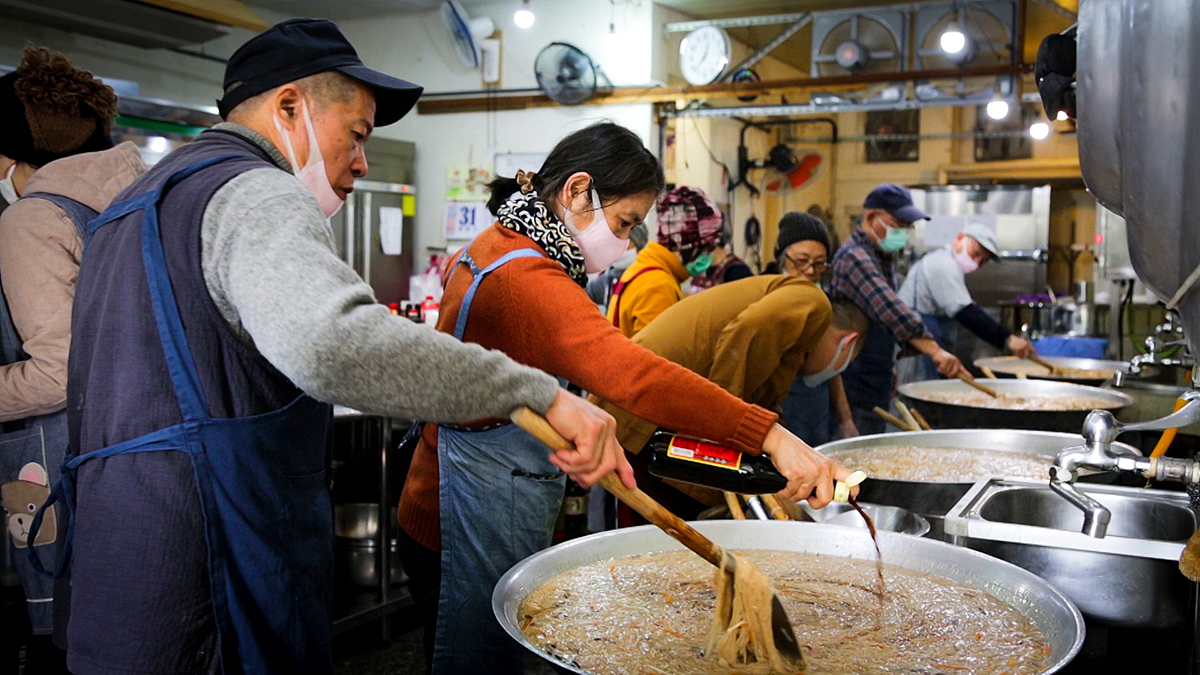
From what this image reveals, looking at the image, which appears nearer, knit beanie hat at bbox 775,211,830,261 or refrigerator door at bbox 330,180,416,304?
knit beanie hat at bbox 775,211,830,261

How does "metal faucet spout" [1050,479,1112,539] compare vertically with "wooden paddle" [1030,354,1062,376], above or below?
above

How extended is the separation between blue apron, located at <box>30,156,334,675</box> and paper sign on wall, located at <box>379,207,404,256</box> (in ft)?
18.2

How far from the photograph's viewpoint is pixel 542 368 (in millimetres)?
1867

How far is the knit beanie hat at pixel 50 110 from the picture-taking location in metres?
2.34

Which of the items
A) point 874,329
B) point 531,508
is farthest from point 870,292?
point 531,508

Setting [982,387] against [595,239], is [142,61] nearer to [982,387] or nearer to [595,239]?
[595,239]

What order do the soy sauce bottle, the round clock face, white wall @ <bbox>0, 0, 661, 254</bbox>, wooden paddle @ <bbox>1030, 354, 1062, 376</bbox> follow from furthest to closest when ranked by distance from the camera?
1. white wall @ <bbox>0, 0, 661, 254</bbox>
2. the round clock face
3. wooden paddle @ <bbox>1030, 354, 1062, 376</bbox>
4. the soy sauce bottle

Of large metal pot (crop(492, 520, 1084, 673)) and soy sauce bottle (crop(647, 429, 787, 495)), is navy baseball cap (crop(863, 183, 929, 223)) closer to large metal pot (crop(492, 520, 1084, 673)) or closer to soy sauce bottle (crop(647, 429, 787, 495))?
large metal pot (crop(492, 520, 1084, 673))

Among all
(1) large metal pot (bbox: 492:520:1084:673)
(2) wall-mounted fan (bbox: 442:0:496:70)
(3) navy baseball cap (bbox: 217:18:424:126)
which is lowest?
(1) large metal pot (bbox: 492:520:1084:673)

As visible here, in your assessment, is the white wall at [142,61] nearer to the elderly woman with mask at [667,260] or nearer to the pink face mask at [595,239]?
the elderly woman with mask at [667,260]

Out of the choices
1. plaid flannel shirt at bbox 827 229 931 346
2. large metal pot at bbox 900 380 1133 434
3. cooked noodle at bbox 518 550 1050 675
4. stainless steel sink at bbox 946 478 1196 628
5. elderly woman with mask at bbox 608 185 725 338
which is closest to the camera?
cooked noodle at bbox 518 550 1050 675

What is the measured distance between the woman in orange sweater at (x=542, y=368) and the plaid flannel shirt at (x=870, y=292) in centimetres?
239

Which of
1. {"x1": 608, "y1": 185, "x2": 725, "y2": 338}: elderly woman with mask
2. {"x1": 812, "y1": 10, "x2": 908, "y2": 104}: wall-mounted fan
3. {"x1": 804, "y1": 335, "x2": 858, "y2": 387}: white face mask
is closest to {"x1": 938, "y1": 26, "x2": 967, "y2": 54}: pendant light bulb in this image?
{"x1": 812, "y1": 10, "x2": 908, "y2": 104}: wall-mounted fan

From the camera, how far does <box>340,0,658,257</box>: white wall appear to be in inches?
271
